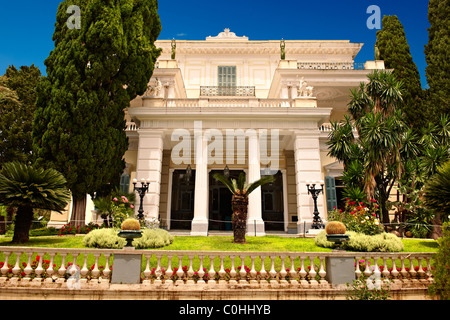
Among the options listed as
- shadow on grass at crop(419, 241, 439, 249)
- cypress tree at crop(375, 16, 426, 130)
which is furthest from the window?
shadow on grass at crop(419, 241, 439, 249)

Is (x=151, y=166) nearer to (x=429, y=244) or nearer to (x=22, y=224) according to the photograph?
(x=22, y=224)

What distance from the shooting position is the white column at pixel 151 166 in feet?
52.1

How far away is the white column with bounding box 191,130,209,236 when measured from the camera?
15751 mm

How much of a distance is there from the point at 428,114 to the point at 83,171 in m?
22.1

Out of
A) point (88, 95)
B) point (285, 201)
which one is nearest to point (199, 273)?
Answer: point (88, 95)

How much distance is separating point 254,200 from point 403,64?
54.7 ft

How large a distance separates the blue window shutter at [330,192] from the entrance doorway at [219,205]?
6007mm

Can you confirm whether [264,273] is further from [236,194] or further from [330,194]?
[330,194]

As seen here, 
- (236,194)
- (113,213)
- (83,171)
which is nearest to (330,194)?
(236,194)

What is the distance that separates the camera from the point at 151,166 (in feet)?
54.8

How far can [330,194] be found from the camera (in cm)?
1822
